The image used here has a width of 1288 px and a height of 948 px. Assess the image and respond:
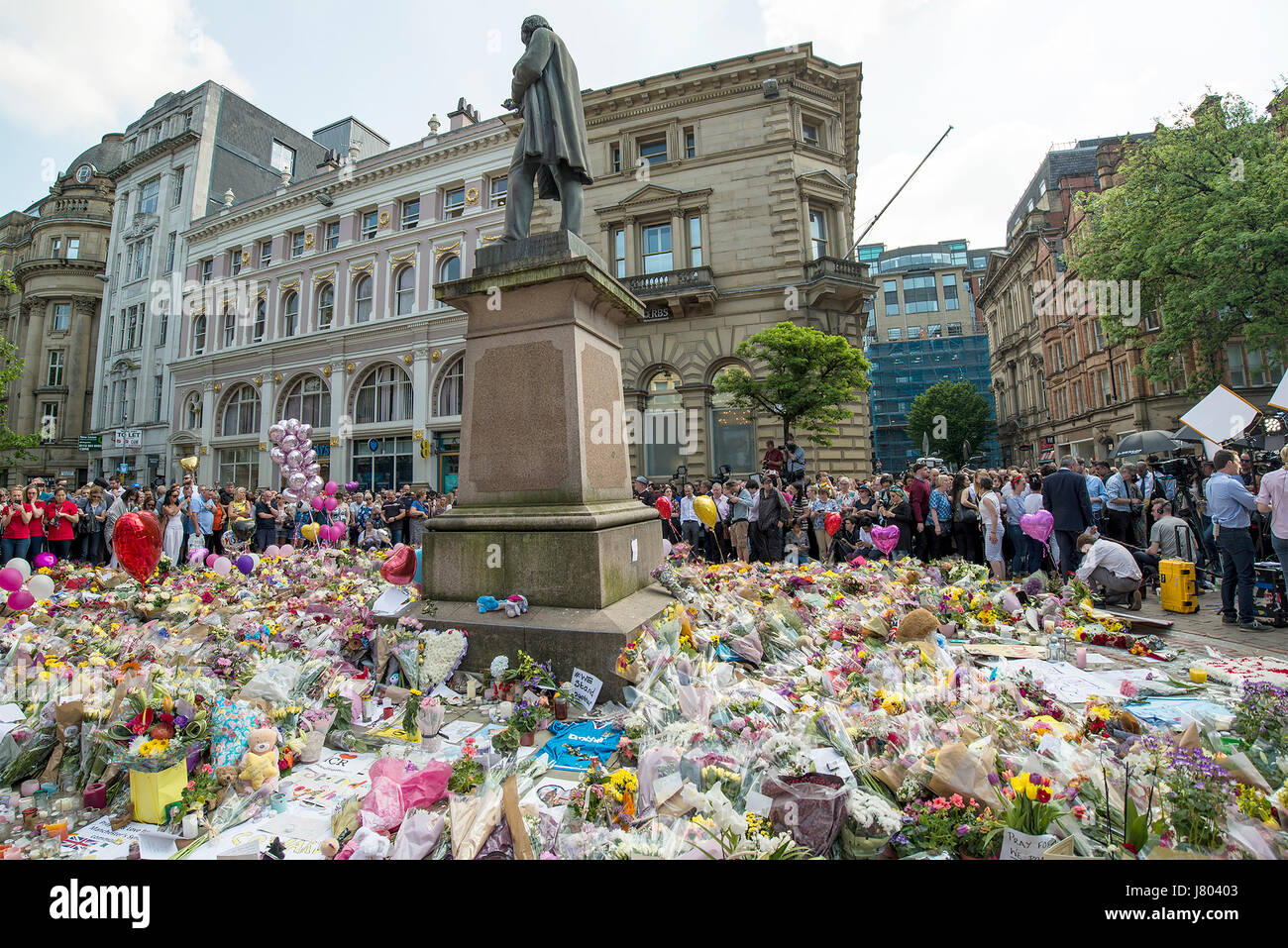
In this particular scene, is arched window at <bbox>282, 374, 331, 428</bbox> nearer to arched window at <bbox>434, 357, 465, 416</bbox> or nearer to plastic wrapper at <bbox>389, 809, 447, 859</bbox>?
arched window at <bbox>434, 357, 465, 416</bbox>

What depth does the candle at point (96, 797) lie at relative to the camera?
2.64 metres

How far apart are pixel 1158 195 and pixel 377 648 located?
99.7 ft

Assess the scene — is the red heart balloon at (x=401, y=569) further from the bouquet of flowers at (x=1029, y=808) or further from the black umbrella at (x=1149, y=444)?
the black umbrella at (x=1149, y=444)

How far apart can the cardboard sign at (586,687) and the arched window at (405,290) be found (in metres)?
27.4

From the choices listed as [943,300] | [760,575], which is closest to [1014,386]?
[943,300]

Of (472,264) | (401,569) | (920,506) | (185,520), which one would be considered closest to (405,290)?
(472,264)

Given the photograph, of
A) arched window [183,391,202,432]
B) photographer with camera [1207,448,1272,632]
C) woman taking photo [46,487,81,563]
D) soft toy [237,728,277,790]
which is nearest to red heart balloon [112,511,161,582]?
soft toy [237,728,277,790]


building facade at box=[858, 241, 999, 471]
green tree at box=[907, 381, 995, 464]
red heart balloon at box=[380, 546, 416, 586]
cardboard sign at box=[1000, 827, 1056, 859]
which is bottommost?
cardboard sign at box=[1000, 827, 1056, 859]

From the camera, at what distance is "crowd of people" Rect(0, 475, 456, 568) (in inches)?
424

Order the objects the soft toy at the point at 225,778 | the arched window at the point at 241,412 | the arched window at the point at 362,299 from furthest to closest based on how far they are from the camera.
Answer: the arched window at the point at 241,412, the arched window at the point at 362,299, the soft toy at the point at 225,778

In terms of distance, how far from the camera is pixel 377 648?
4.10 metres

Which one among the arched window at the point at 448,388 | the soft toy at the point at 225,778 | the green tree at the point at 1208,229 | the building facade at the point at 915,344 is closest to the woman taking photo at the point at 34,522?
the soft toy at the point at 225,778

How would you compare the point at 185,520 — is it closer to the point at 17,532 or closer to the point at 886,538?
the point at 17,532

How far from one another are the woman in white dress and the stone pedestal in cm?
912
